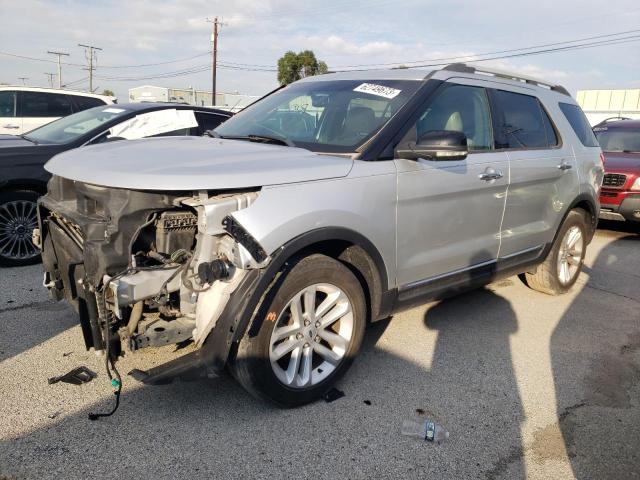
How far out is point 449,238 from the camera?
3.69 metres

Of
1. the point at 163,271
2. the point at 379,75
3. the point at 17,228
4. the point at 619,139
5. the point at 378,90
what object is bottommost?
the point at 17,228

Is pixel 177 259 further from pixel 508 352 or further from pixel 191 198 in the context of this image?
pixel 508 352

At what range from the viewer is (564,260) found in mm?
5305

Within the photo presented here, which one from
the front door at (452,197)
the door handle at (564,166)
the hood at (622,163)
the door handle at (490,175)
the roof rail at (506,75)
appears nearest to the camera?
the front door at (452,197)

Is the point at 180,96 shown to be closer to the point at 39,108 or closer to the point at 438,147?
the point at 39,108

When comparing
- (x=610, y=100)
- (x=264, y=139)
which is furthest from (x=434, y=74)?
(x=610, y=100)

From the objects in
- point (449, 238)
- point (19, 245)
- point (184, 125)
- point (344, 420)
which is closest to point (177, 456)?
point (344, 420)

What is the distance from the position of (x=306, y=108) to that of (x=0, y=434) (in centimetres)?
278

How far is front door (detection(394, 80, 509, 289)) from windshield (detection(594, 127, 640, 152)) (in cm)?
671

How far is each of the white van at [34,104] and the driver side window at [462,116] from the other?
7.46 meters

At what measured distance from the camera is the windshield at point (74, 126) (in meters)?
5.90

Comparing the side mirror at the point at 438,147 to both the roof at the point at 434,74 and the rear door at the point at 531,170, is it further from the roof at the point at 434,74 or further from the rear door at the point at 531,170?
the rear door at the point at 531,170

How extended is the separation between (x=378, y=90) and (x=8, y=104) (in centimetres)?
861

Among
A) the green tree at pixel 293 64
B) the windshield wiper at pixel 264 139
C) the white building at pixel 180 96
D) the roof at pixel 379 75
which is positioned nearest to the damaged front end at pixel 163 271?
the windshield wiper at pixel 264 139
